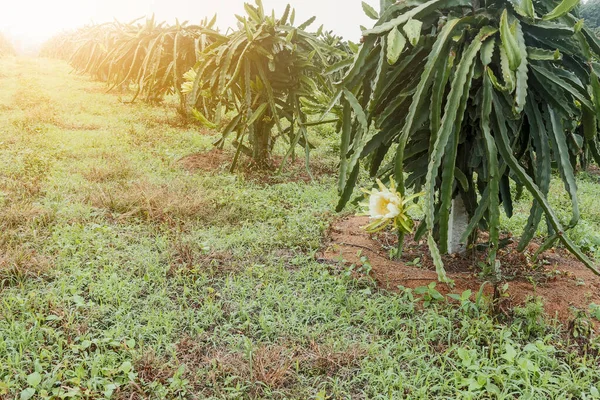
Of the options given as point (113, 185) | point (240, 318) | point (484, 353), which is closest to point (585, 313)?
point (484, 353)

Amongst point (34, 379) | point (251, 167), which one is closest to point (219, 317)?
point (34, 379)

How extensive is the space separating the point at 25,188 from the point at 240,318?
2474mm

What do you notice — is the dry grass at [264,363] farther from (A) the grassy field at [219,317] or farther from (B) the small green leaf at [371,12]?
(B) the small green leaf at [371,12]

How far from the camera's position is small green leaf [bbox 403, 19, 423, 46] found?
6.61 ft

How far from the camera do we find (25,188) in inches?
144

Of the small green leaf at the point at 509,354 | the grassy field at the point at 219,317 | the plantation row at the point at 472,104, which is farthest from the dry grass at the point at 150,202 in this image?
the small green leaf at the point at 509,354

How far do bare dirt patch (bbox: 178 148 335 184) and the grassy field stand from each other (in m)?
0.82

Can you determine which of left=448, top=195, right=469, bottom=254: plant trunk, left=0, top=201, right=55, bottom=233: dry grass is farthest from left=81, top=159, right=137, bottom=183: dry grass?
left=448, top=195, right=469, bottom=254: plant trunk

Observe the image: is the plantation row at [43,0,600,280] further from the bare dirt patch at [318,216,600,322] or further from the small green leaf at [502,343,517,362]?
the small green leaf at [502,343,517,362]

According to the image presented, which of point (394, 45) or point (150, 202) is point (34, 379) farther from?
point (394, 45)

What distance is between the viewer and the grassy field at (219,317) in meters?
1.78

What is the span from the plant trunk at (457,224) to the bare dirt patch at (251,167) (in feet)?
6.34

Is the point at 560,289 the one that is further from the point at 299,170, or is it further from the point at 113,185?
the point at 113,185

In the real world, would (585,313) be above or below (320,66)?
below
